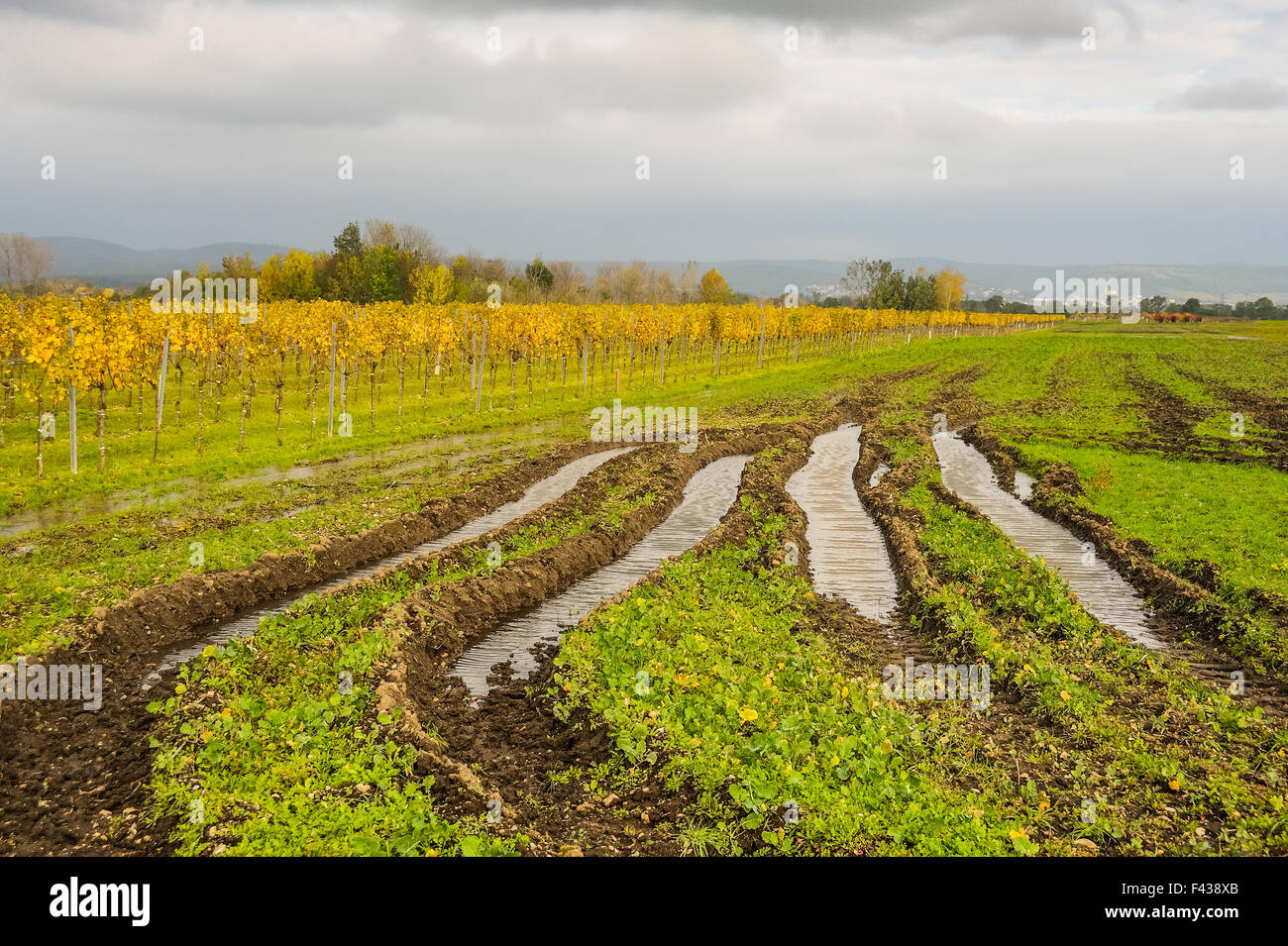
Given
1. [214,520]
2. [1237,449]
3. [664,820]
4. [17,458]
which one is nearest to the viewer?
[664,820]

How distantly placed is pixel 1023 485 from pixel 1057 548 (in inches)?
332

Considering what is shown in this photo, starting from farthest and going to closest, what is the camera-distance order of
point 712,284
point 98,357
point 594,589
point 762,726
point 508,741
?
point 712,284
point 98,357
point 594,589
point 508,741
point 762,726

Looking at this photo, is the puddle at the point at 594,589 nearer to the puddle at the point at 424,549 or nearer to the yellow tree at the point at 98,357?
the puddle at the point at 424,549

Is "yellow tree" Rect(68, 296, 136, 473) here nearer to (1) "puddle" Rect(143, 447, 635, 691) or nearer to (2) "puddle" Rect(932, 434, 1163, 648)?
(1) "puddle" Rect(143, 447, 635, 691)

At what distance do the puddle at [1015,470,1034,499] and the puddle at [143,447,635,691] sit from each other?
14.6m

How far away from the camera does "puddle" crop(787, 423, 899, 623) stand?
57.9 feet

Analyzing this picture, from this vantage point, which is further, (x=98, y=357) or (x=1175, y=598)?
(x=98, y=357)

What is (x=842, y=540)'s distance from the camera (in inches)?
872

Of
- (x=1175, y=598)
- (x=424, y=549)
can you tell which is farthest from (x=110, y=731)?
(x=1175, y=598)

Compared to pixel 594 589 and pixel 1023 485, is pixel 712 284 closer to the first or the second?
pixel 1023 485

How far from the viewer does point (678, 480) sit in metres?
28.4

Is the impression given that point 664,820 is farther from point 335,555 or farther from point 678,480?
point 678,480
